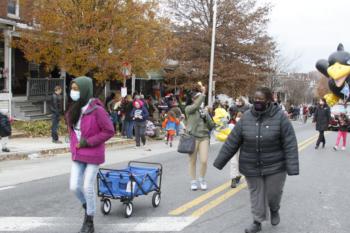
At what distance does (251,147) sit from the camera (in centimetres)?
600

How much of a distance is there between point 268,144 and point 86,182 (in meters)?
2.20

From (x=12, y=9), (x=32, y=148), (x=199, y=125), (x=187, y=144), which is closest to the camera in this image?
(x=187, y=144)

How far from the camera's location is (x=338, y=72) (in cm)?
1570

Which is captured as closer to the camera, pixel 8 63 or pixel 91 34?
pixel 91 34

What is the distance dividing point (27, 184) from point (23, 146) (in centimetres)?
554

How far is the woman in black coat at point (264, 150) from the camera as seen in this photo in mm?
5902

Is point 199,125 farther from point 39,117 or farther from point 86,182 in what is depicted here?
point 39,117

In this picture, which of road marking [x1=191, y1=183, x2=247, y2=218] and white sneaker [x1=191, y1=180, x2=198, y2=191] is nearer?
road marking [x1=191, y1=183, x2=247, y2=218]

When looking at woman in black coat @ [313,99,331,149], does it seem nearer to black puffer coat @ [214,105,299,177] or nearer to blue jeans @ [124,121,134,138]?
blue jeans @ [124,121,134,138]

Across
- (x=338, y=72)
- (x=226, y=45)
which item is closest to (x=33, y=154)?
(x=338, y=72)

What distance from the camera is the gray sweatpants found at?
6.00 m

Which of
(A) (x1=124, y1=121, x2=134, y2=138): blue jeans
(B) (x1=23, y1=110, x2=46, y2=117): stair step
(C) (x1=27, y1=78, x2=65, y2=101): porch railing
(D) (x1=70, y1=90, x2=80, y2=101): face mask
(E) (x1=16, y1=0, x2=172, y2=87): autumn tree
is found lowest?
(A) (x1=124, y1=121, x2=134, y2=138): blue jeans

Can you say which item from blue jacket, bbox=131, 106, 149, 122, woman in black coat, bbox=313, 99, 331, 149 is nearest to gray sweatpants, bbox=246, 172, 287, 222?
blue jacket, bbox=131, 106, 149, 122

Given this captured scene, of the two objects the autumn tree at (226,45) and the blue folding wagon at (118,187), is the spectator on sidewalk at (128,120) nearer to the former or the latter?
the blue folding wagon at (118,187)
